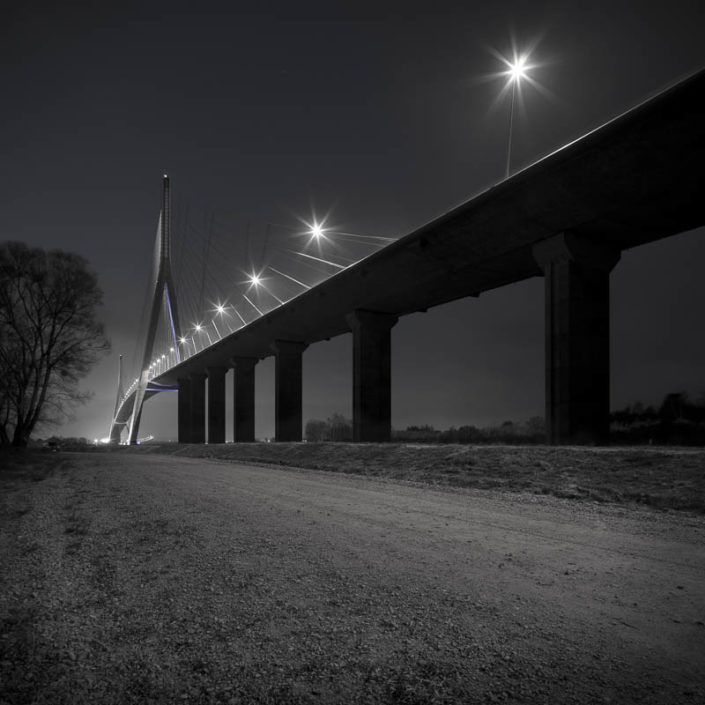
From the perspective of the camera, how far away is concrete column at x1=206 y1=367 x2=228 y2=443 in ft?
198

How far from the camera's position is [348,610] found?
361 cm

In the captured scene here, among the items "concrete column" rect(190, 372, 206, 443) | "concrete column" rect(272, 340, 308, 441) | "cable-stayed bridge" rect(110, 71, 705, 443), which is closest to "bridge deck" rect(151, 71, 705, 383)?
"cable-stayed bridge" rect(110, 71, 705, 443)

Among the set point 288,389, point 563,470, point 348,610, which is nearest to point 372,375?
point 288,389

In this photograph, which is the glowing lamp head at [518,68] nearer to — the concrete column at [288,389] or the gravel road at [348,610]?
the gravel road at [348,610]

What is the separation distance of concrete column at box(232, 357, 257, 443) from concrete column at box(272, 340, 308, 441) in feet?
28.4

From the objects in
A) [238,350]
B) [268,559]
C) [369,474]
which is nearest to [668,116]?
[369,474]

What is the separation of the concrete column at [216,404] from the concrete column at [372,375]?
31.1m

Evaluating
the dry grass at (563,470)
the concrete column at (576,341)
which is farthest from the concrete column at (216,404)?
the concrete column at (576,341)

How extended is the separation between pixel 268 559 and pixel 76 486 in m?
7.95

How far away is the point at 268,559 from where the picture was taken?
16.1ft

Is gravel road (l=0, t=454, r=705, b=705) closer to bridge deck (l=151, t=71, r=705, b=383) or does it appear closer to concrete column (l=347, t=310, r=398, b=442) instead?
bridge deck (l=151, t=71, r=705, b=383)

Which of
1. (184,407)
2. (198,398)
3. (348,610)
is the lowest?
(184,407)

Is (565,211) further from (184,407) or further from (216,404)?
(184,407)

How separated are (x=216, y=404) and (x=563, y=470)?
55.7 metres
